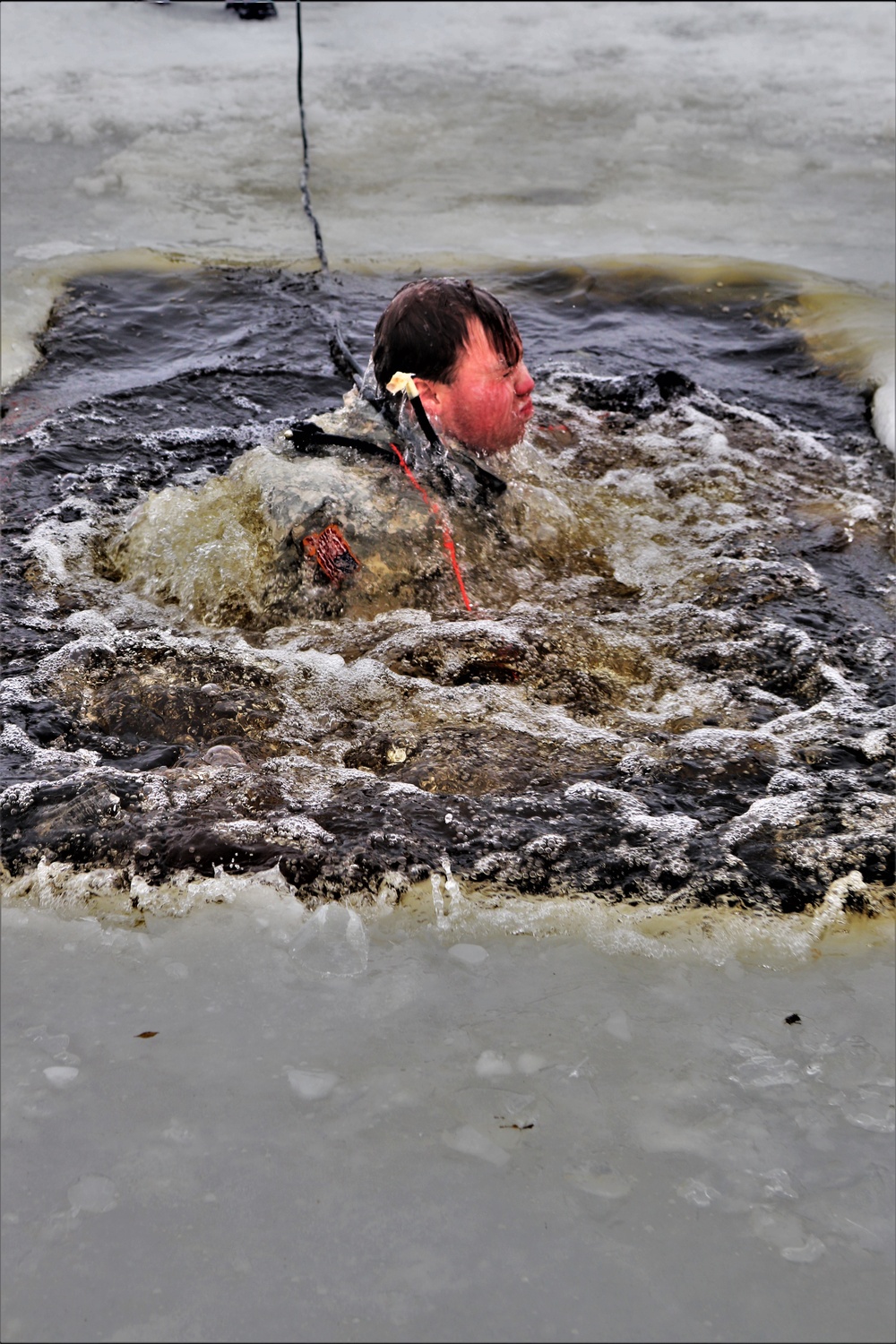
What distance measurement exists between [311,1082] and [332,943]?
0.32m

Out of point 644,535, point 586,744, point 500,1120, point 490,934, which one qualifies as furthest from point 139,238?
point 500,1120

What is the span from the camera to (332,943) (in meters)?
2.05

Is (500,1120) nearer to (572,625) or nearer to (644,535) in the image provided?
(572,625)

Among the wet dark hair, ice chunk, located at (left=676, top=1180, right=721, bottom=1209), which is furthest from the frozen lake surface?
the wet dark hair

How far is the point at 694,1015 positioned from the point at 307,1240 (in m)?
0.73

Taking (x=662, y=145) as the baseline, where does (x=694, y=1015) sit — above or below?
below

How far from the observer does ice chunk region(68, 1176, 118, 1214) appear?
1.57 meters

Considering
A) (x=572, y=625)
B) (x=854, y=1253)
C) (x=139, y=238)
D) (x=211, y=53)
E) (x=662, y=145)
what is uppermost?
(x=211, y=53)

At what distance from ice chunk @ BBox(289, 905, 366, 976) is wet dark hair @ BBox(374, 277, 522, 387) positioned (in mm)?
1617

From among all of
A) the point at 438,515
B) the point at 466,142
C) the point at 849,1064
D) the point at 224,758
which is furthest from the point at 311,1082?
the point at 466,142

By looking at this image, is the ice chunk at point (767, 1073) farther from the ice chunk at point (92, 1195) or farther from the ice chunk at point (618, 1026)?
the ice chunk at point (92, 1195)

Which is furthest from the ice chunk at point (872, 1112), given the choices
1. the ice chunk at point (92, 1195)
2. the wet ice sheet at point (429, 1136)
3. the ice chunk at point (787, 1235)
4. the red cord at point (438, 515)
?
the red cord at point (438, 515)

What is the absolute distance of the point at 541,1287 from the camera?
1.49 meters

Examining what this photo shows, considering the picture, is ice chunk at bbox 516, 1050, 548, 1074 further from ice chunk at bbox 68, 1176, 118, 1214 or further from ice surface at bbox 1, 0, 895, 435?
ice surface at bbox 1, 0, 895, 435
